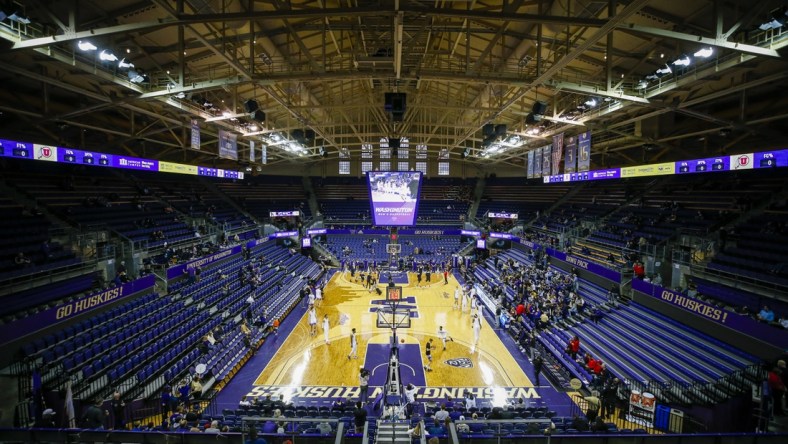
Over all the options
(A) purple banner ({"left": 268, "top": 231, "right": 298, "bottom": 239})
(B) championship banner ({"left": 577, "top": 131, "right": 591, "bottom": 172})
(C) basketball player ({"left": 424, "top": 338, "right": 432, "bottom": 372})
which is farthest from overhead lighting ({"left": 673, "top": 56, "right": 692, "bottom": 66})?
(A) purple banner ({"left": 268, "top": 231, "right": 298, "bottom": 239})

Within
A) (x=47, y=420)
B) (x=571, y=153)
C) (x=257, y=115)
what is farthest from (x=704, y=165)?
(x=47, y=420)

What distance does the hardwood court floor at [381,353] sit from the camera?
507 inches

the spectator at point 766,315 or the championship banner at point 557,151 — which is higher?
the championship banner at point 557,151

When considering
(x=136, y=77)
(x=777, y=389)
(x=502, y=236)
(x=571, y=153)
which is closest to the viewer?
(x=777, y=389)

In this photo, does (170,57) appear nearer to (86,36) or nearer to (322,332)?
(86,36)

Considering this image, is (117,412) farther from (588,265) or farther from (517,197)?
(517,197)

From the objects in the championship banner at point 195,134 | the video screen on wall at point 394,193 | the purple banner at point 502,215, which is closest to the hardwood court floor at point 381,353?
the video screen on wall at point 394,193

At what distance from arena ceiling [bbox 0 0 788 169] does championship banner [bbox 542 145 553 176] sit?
1287 mm

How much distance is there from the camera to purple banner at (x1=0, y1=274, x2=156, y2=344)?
31.1 ft

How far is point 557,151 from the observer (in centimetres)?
1720

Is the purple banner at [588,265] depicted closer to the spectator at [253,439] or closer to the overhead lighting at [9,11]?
the spectator at [253,439]

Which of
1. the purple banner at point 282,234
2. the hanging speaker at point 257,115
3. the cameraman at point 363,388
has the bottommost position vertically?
the cameraman at point 363,388

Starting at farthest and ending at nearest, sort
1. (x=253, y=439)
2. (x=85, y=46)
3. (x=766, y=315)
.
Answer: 1. (x=766, y=315)
2. (x=85, y=46)
3. (x=253, y=439)

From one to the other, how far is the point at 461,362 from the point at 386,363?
3.05 m
